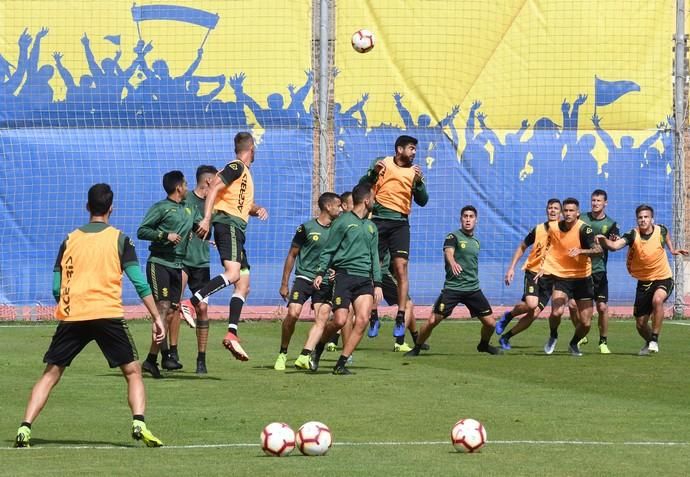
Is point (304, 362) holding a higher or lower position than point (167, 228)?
lower

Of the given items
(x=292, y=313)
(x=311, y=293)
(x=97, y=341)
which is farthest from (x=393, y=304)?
(x=97, y=341)

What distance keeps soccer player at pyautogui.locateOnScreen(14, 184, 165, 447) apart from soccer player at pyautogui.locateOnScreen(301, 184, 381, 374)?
509 centimetres

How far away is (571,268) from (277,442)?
9.64 m

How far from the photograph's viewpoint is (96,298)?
9.69 meters

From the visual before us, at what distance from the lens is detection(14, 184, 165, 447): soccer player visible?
9688 mm

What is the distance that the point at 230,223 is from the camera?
15.1 metres

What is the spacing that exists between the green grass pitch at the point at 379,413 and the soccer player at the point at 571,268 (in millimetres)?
417

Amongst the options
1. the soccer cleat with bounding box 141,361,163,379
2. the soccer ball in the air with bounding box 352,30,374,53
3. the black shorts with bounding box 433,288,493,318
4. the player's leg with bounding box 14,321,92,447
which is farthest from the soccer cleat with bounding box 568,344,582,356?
the player's leg with bounding box 14,321,92,447

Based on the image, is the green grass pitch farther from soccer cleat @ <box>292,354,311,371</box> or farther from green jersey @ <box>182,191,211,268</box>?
green jersey @ <box>182,191,211,268</box>

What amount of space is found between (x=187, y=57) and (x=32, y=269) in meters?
4.45

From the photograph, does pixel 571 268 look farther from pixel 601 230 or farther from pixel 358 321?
pixel 358 321

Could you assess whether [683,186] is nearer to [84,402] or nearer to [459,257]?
[459,257]

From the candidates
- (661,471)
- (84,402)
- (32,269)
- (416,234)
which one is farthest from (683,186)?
(661,471)

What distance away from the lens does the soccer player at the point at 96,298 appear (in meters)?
9.69
